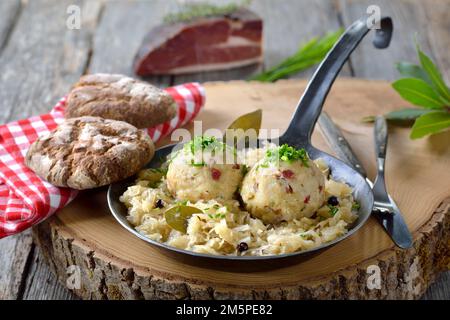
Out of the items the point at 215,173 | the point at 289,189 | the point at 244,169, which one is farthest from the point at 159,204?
the point at 289,189

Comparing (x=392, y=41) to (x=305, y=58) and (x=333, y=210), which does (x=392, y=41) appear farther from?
(x=333, y=210)

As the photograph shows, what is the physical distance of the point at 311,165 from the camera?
2.35m

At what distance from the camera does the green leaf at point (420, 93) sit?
3160 mm

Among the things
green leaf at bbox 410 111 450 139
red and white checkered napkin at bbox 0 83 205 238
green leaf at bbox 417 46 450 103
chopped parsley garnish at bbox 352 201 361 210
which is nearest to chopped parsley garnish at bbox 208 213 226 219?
chopped parsley garnish at bbox 352 201 361 210

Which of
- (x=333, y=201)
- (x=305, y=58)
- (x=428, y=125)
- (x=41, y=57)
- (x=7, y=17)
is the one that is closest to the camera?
(x=333, y=201)

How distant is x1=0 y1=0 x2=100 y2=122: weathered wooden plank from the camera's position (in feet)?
13.7

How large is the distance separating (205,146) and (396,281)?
82 centimetres

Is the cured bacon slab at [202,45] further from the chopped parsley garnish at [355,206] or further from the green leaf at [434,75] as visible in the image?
the chopped parsley garnish at [355,206]

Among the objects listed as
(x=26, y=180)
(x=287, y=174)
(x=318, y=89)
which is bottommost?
(x=26, y=180)

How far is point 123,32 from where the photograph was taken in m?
5.14

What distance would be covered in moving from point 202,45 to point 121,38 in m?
0.83

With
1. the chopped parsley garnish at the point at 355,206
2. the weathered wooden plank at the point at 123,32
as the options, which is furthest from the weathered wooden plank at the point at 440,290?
the weathered wooden plank at the point at 123,32

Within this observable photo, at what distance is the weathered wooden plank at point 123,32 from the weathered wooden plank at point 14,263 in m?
1.71
